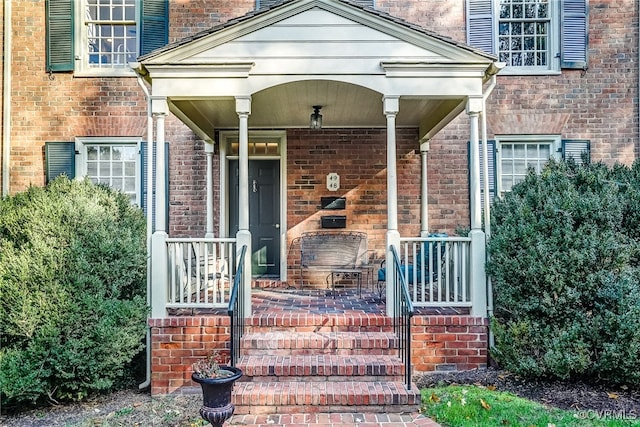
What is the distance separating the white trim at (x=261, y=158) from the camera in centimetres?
747

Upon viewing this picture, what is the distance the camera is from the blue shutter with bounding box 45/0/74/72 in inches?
289

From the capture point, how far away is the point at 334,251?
289 inches

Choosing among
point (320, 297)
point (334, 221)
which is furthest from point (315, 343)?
point (334, 221)

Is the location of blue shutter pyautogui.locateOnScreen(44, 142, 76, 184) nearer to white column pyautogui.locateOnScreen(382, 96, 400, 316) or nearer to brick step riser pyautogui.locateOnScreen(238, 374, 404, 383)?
brick step riser pyautogui.locateOnScreen(238, 374, 404, 383)

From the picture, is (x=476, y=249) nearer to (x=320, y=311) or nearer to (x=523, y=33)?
(x=320, y=311)

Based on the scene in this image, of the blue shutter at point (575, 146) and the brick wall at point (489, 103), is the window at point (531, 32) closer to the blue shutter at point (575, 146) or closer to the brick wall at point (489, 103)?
the brick wall at point (489, 103)

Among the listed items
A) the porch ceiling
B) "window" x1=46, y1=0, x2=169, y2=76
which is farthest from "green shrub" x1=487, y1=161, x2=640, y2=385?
"window" x1=46, y1=0, x2=169, y2=76

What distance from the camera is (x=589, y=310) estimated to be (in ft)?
14.6

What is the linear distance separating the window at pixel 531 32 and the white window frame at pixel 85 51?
17.5 ft

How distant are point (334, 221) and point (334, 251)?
48 cm

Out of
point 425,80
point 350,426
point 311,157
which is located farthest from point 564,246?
point 311,157

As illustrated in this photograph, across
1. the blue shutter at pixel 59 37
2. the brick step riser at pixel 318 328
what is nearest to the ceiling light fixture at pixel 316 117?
the brick step riser at pixel 318 328

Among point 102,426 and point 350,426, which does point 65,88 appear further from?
point 350,426

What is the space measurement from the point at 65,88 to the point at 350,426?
6.73 metres
